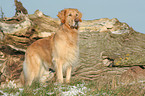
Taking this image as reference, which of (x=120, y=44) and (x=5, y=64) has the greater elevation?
(x=120, y=44)

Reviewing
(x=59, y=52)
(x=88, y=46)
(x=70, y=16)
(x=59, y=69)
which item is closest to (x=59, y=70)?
(x=59, y=69)

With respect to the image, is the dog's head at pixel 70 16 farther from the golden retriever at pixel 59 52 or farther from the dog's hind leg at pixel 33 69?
the dog's hind leg at pixel 33 69

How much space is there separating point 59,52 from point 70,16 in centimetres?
126

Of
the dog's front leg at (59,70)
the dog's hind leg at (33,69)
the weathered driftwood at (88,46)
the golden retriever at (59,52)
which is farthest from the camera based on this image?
the weathered driftwood at (88,46)

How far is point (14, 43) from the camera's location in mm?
9648

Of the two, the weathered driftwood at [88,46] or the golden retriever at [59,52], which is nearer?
the golden retriever at [59,52]

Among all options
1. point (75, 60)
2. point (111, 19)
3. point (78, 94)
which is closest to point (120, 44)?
point (111, 19)

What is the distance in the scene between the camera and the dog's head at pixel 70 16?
5.18 m

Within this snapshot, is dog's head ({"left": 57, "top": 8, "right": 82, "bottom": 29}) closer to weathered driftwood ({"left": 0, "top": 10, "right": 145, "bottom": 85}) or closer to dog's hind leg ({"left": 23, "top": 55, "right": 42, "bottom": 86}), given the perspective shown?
dog's hind leg ({"left": 23, "top": 55, "right": 42, "bottom": 86})

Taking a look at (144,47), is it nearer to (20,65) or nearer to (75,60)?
(75,60)

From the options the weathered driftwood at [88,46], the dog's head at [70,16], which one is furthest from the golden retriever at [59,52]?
the weathered driftwood at [88,46]

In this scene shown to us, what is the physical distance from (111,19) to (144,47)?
9.37 feet

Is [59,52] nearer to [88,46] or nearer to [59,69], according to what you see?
[59,69]

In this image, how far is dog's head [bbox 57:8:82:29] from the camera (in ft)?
17.0
